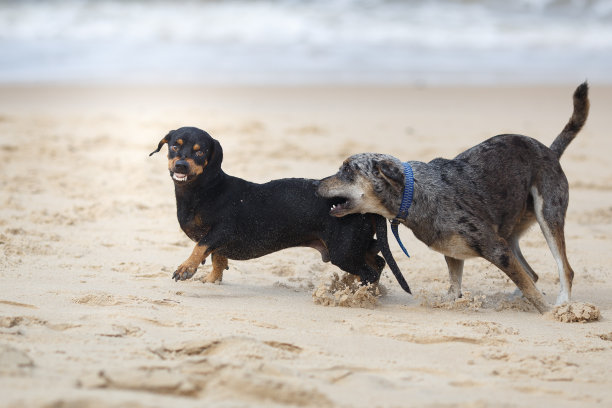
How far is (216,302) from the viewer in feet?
17.2

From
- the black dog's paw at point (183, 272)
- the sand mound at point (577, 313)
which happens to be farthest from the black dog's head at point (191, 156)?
the sand mound at point (577, 313)

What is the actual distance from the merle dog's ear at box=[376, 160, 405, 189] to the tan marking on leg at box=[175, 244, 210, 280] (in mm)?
1306

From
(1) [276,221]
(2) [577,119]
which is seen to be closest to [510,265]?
(2) [577,119]

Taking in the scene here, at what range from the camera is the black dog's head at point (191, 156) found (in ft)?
17.5

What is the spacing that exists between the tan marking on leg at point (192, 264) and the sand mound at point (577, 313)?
241 centimetres

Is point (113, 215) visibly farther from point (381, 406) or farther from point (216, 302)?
point (381, 406)

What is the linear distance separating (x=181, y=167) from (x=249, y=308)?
1043mm

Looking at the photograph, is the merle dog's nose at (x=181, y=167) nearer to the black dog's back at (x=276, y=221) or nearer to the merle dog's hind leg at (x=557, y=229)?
the black dog's back at (x=276, y=221)

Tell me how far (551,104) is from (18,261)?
1158cm

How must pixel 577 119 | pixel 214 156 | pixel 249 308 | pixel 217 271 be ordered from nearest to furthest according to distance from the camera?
pixel 249 308 < pixel 214 156 < pixel 217 271 < pixel 577 119

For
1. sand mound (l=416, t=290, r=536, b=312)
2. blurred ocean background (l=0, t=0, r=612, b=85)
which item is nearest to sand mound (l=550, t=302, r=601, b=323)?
sand mound (l=416, t=290, r=536, b=312)

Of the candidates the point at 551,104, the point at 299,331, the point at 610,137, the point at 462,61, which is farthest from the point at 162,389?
the point at 462,61

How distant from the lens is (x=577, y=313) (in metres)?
5.24

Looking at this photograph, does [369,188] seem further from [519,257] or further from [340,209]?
[519,257]
